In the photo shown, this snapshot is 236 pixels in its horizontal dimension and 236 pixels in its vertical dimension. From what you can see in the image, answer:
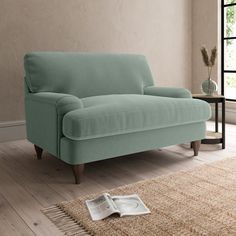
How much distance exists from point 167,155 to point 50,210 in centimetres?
135

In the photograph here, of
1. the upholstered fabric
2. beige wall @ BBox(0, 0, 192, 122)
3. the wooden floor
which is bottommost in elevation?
the wooden floor

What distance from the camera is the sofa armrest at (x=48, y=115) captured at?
Answer: 7.50ft

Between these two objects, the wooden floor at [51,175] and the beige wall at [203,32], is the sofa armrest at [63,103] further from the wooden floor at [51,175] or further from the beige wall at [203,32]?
the beige wall at [203,32]

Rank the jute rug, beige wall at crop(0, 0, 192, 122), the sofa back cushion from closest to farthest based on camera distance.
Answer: the jute rug, the sofa back cushion, beige wall at crop(0, 0, 192, 122)

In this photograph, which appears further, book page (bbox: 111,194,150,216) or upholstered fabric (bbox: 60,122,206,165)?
upholstered fabric (bbox: 60,122,206,165)

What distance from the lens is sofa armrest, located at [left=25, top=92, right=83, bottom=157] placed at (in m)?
2.29

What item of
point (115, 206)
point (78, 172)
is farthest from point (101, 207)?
point (78, 172)

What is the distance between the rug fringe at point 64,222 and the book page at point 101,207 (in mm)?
104

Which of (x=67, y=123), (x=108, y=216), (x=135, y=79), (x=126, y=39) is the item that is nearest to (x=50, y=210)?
(x=108, y=216)

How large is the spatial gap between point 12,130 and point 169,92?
166 centimetres

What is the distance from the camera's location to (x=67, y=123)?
2166mm

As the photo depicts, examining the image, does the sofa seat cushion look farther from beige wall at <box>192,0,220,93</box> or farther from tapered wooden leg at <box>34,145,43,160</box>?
beige wall at <box>192,0,220,93</box>

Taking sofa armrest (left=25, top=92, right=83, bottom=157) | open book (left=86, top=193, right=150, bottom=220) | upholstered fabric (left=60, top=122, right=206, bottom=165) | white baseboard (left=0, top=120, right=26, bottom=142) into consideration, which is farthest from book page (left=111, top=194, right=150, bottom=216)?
white baseboard (left=0, top=120, right=26, bottom=142)

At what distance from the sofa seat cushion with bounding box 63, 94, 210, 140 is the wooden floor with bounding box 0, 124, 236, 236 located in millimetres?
323
